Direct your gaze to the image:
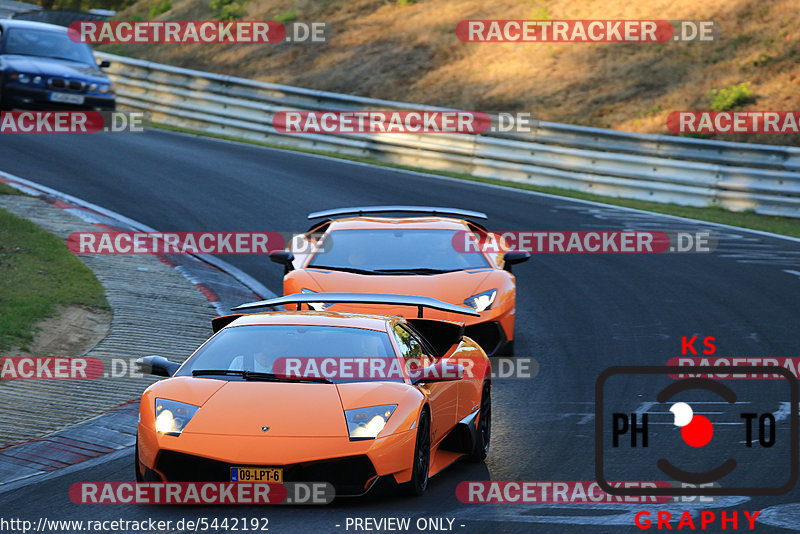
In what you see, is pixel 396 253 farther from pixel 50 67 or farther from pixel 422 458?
pixel 50 67

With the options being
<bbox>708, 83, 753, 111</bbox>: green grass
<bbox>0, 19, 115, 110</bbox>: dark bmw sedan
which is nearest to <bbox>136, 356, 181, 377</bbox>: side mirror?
<bbox>0, 19, 115, 110</bbox>: dark bmw sedan

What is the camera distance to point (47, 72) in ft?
76.1

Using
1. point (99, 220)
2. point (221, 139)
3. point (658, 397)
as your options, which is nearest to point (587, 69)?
point (221, 139)

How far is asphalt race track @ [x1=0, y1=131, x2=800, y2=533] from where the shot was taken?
698 centimetres

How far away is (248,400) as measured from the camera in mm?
7039

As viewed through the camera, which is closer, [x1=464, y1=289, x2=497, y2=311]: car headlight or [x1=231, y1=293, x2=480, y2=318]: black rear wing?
[x1=231, y1=293, x2=480, y2=318]: black rear wing

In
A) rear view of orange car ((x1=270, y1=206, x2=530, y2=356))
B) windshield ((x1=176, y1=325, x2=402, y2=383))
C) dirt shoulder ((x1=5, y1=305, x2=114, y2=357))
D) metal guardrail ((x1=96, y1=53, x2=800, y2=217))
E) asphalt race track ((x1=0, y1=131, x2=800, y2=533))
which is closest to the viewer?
asphalt race track ((x1=0, y1=131, x2=800, y2=533))

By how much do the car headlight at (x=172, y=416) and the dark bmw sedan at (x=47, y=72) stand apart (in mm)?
17550

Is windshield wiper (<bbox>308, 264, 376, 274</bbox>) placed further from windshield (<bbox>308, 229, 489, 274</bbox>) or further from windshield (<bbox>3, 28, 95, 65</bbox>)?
windshield (<bbox>3, 28, 95, 65</bbox>)

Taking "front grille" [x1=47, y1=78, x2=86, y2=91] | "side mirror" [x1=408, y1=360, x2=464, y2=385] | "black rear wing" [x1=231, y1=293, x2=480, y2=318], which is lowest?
"side mirror" [x1=408, y1=360, x2=464, y2=385]

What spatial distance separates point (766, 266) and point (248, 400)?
37.2 feet

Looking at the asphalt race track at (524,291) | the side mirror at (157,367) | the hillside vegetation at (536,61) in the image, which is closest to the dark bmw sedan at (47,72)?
the asphalt race track at (524,291)

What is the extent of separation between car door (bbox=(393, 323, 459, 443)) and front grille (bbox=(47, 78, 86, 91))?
1674 cm

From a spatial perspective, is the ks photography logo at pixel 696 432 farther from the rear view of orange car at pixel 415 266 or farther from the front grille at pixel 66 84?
the front grille at pixel 66 84
